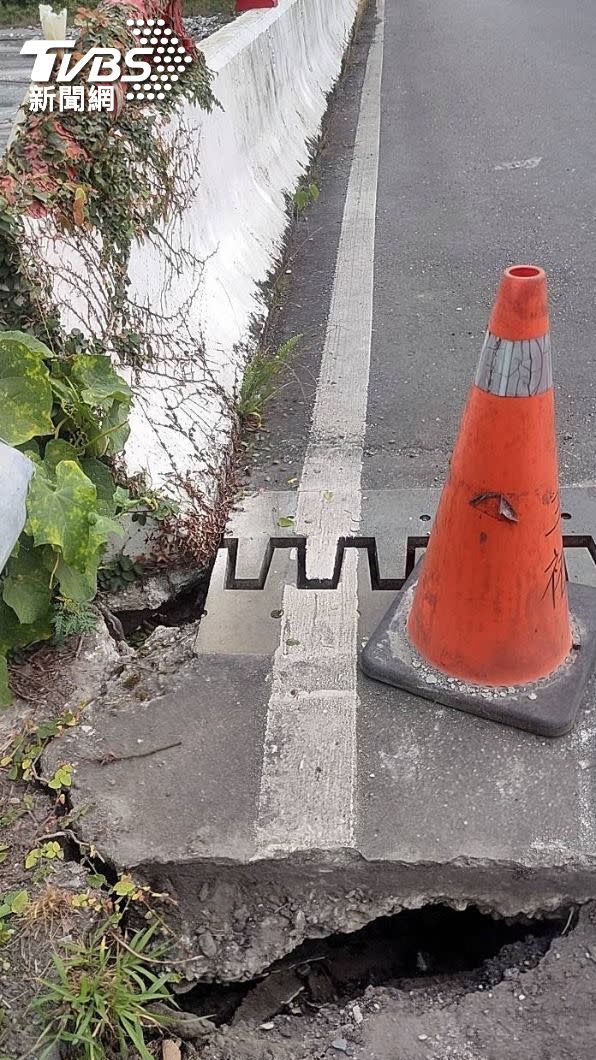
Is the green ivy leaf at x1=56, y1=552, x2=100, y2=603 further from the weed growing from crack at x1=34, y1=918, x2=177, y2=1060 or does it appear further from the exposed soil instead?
the exposed soil

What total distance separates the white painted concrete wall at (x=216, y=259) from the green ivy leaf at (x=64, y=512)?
56cm

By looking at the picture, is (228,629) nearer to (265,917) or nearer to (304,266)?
(265,917)

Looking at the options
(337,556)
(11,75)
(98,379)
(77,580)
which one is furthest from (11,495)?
(11,75)

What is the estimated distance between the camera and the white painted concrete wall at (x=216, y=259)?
9.04 feet

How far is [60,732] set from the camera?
211 cm

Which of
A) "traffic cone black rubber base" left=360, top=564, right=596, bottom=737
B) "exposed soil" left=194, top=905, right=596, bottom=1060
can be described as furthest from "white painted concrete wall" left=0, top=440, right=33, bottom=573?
Result: "traffic cone black rubber base" left=360, top=564, right=596, bottom=737

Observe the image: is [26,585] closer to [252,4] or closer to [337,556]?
[337,556]

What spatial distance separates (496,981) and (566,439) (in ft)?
6.58

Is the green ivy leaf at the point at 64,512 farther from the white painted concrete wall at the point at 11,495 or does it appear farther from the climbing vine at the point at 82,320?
the white painted concrete wall at the point at 11,495

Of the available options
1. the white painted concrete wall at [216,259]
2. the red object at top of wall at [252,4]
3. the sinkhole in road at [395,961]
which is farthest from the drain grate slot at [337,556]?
the red object at top of wall at [252,4]

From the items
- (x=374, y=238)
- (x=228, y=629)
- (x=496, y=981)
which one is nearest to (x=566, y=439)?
(x=228, y=629)

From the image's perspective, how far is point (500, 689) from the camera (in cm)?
218

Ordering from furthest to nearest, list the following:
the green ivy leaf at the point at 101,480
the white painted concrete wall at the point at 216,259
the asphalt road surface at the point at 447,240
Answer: the asphalt road surface at the point at 447,240, the white painted concrete wall at the point at 216,259, the green ivy leaf at the point at 101,480

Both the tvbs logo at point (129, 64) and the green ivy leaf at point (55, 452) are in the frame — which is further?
the tvbs logo at point (129, 64)
